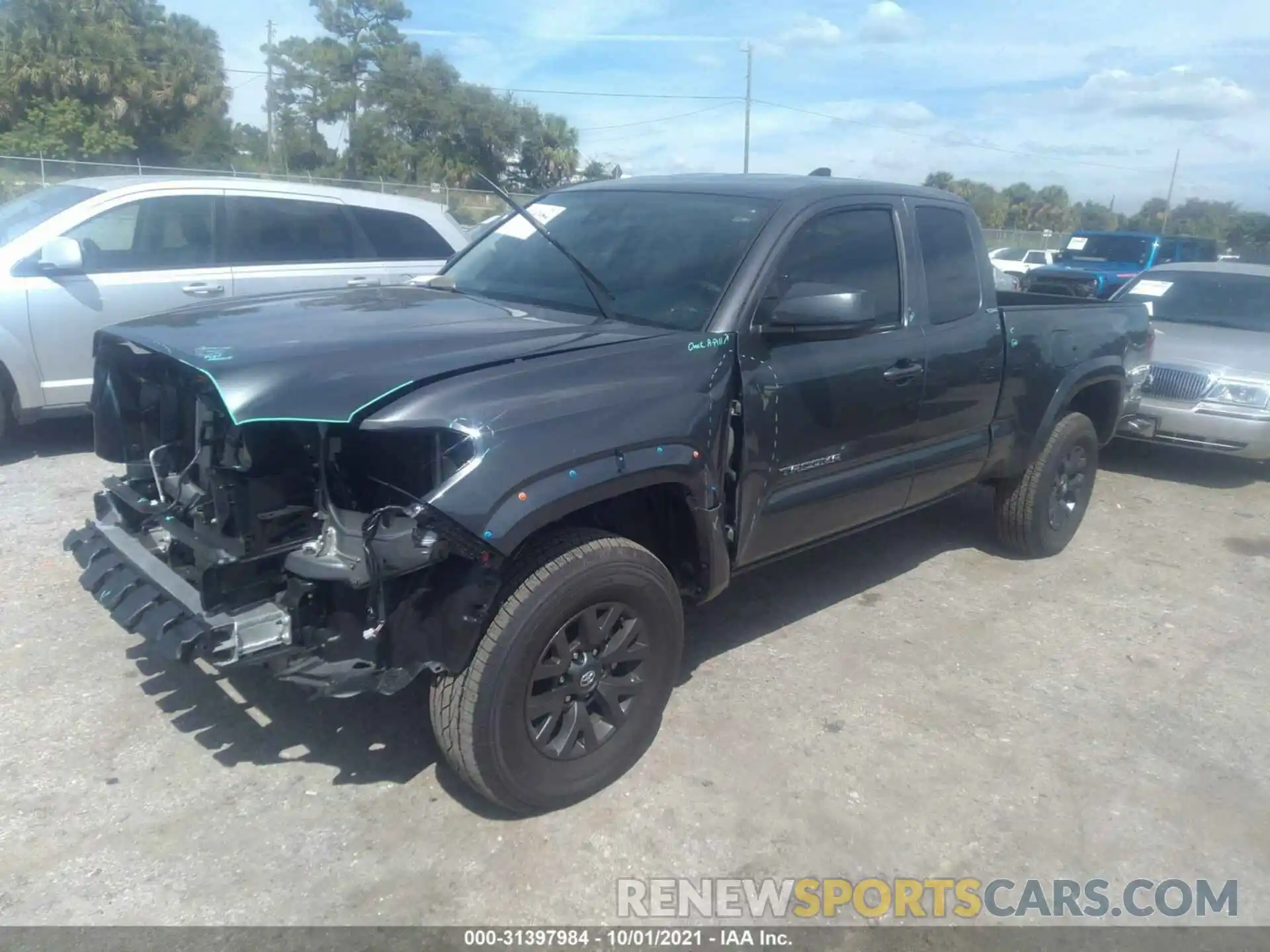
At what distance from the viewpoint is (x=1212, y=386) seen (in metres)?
7.48

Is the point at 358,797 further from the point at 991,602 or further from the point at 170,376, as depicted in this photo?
the point at 991,602

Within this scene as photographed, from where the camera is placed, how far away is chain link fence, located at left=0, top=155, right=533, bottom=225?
18953 mm

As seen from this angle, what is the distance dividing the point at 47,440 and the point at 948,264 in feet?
19.6

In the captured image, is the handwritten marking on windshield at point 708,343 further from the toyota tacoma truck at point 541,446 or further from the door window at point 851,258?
the door window at point 851,258

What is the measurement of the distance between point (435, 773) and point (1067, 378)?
3858 mm

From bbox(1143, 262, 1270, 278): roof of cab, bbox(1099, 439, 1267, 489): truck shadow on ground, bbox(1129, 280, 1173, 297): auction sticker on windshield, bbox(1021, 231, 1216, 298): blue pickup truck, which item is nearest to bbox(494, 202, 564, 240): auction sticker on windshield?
bbox(1099, 439, 1267, 489): truck shadow on ground

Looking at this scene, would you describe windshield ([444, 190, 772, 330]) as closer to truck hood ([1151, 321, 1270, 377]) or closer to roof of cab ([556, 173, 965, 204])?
roof of cab ([556, 173, 965, 204])

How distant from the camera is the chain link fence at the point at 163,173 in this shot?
62.2ft

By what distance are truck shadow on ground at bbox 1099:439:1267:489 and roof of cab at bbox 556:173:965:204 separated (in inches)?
172

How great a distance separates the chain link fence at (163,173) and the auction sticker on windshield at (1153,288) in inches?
383

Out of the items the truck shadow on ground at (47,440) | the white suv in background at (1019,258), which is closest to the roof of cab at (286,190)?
the truck shadow on ground at (47,440)

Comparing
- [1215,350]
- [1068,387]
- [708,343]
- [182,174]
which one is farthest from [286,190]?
[182,174]

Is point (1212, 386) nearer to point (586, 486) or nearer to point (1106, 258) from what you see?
point (586, 486)

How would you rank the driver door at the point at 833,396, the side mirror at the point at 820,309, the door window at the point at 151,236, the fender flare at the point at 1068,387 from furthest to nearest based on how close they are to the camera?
the door window at the point at 151,236 → the fender flare at the point at 1068,387 → the driver door at the point at 833,396 → the side mirror at the point at 820,309
